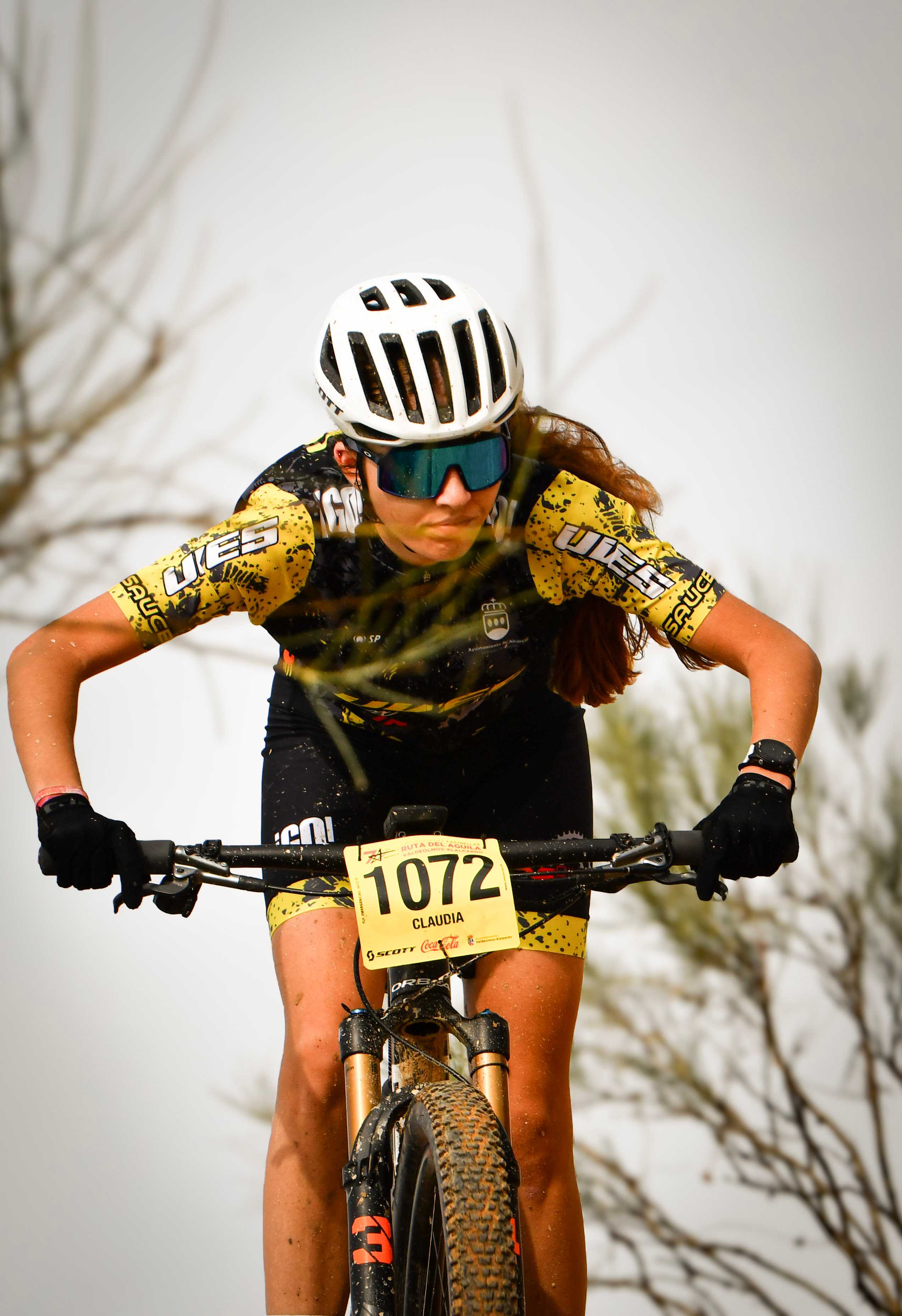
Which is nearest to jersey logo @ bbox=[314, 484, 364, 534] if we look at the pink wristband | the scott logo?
the pink wristband

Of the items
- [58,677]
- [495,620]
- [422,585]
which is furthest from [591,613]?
[58,677]

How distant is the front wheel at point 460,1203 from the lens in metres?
1.55

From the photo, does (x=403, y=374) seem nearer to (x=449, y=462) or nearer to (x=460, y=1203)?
(x=449, y=462)

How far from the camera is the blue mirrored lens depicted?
207cm

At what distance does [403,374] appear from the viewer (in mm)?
2148

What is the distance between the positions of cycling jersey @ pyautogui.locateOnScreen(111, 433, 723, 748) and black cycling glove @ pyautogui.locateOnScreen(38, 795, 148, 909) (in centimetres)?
44

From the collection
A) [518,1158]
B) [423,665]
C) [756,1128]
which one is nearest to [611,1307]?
[756,1128]

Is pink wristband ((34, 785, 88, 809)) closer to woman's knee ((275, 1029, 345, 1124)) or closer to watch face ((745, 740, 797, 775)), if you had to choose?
woman's knee ((275, 1029, 345, 1124))

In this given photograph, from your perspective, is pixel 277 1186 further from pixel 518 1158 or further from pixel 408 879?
pixel 408 879

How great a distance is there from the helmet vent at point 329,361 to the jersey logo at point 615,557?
0.44m

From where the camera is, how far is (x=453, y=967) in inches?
77.6

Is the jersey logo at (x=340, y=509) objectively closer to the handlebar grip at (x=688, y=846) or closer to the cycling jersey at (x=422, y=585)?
the cycling jersey at (x=422, y=585)

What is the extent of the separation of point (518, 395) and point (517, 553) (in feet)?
0.84

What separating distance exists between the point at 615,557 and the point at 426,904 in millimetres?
688
